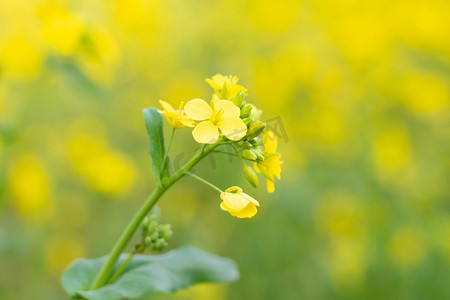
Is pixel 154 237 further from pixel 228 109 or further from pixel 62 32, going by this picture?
pixel 62 32

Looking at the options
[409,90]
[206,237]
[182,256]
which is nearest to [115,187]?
[206,237]

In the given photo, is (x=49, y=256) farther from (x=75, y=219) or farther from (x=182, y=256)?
(x=182, y=256)

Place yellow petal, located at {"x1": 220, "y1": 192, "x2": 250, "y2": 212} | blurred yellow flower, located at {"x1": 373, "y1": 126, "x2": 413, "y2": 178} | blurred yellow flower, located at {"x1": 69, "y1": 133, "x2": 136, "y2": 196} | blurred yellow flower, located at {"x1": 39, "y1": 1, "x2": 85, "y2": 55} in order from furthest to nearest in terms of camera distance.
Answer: blurred yellow flower, located at {"x1": 373, "y1": 126, "x2": 413, "y2": 178} → blurred yellow flower, located at {"x1": 69, "y1": 133, "x2": 136, "y2": 196} → blurred yellow flower, located at {"x1": 39, "y1": 1, "x2": 85, "y2": 55} → yellow petal, located at {"x1": 220, "y1": 192, "x2": 250, "y2": 212}

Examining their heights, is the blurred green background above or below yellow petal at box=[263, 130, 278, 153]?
above

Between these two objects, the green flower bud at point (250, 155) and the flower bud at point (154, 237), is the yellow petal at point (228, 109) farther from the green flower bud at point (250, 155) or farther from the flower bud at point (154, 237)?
the flower bud at point (154, 237)

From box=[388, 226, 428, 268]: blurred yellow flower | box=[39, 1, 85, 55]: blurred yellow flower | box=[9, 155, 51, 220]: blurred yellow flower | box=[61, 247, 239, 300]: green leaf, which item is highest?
box=[39, 1, 85, 55]: blurred yellow flower

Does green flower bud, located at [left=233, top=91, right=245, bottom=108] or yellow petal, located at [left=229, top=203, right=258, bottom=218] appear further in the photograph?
green flower bud, located at [left=233, top=91, right=245, bottom=108]

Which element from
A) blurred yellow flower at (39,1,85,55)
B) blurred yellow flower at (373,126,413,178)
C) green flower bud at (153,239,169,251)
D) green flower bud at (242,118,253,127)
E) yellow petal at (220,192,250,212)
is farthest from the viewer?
blurred yellow flower at (373,126,413,178)

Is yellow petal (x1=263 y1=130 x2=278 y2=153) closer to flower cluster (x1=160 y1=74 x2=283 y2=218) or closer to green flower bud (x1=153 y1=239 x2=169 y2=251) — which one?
flower cluster (x1=160 y1=74 x2=283 y2=218)

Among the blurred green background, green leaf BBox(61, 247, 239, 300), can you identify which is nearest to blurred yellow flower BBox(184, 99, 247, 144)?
green leaf BBox(61, 247, 239, 300)
